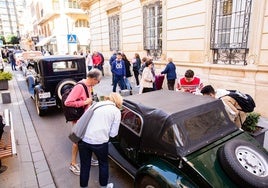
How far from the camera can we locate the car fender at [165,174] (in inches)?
94.0

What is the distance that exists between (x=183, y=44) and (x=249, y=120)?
5.41 metres

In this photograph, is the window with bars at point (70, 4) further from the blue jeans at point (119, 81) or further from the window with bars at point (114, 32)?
the blue jeans at point (119, 81)

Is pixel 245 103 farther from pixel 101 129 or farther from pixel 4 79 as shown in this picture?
pixel 4 79

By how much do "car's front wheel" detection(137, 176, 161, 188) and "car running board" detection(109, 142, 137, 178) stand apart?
1.07 ft

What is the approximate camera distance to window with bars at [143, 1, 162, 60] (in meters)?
10.3

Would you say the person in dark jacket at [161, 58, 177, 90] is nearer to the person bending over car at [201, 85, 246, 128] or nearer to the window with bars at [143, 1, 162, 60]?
the window with bars at [143, 1, 162, 60]

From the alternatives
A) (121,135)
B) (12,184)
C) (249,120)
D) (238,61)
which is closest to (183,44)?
(238,61)

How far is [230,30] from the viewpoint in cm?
725

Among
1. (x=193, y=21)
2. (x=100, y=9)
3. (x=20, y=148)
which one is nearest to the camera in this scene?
(x=20, y=148)

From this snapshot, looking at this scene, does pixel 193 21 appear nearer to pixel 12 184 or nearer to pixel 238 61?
pixel 238 61

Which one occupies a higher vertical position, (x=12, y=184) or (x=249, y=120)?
(x=249, y=120)

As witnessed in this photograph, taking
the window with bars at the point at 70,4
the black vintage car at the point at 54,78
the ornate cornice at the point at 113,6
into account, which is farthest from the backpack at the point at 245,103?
the window with bars at the point at 70,4

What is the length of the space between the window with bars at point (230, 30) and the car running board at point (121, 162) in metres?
5.30

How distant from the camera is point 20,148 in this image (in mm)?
4867
